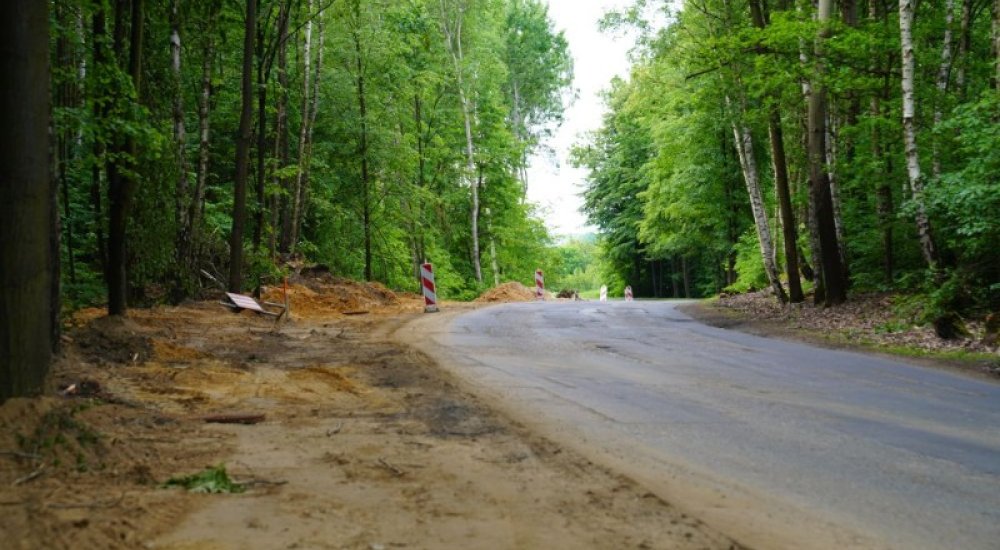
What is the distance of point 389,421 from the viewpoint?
6.38 metres

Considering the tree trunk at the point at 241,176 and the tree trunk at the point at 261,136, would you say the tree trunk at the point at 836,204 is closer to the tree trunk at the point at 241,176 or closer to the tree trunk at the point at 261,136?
the tree trunk at the point at 241,176

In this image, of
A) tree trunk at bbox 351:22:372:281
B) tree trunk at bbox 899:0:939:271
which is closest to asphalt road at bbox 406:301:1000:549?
tree trunk at bbox 899:0:939:271

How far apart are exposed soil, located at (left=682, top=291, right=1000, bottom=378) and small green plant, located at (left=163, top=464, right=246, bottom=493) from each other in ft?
31.8

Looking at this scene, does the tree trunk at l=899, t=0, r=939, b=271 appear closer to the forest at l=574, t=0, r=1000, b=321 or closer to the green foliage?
the forest at l=574, t=0, r=1000, b=321

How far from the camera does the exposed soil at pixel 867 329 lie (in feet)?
37.7

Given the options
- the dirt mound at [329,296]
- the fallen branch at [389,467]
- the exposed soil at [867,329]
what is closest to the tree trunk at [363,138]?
the dirt mound at [329,296]

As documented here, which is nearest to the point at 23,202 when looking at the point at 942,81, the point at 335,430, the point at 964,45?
the point at 335,430

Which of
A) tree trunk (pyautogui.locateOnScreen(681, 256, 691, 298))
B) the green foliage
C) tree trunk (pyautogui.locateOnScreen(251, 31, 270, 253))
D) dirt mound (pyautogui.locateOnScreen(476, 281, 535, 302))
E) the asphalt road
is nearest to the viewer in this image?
the asphalt road

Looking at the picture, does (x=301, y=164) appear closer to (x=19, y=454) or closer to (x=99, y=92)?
(x=99, y=92)

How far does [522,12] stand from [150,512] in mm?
47546

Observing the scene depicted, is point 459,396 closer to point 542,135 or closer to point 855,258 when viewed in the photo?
point 855,258

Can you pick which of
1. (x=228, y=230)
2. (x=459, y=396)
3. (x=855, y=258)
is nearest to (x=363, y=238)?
(x=228, y=230)

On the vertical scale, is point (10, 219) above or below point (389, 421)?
above

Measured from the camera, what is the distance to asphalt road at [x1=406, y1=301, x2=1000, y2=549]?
423 cm
